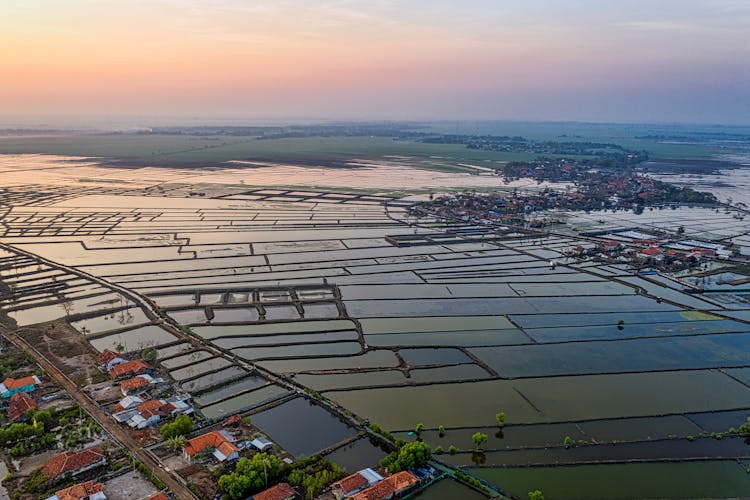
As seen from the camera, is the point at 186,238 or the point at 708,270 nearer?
the point at 708,270

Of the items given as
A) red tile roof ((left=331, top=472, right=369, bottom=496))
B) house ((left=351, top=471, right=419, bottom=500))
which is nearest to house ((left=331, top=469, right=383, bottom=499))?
red tile roof ((left=331, top=472, right=369, bottom=496))

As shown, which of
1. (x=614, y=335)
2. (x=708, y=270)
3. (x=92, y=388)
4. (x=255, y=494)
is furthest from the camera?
(x=708, y=270)

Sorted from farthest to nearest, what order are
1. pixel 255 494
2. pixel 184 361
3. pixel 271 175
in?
pixel 271 175
pixel 184 361
pixel 255 494

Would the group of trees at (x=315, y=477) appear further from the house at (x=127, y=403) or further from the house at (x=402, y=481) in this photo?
the house at (x=127, y=403)

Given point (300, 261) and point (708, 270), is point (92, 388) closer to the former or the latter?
point (300, 261)

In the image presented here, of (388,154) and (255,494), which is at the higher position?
(388,154)

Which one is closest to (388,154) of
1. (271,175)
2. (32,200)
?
(271,175)

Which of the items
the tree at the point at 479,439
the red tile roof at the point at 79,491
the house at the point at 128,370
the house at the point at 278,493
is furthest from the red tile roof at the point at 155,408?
the tree at the point at 479,439
